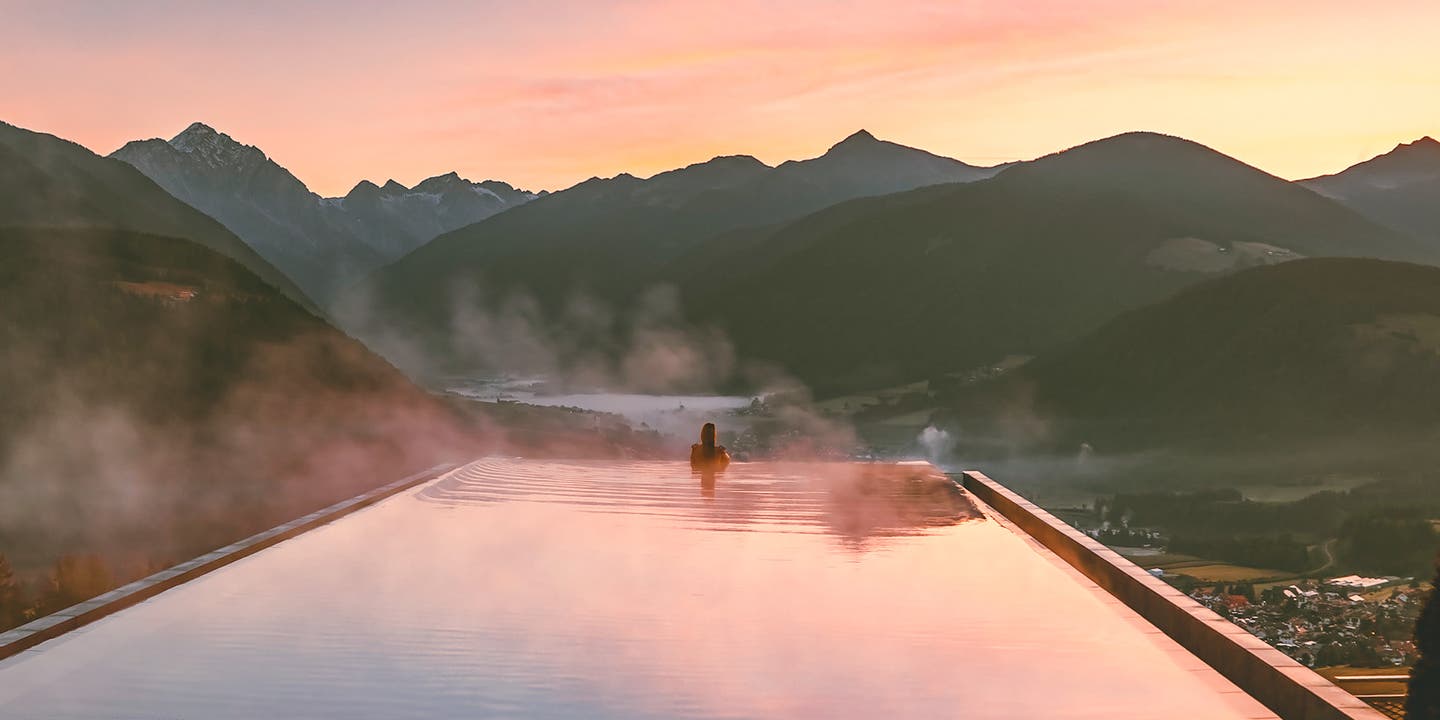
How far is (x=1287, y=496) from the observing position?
178 metres

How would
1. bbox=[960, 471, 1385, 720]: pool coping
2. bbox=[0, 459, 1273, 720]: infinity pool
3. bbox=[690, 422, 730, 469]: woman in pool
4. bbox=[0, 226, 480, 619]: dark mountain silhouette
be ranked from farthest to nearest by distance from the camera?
bbox=[0, 226, 480, 619]: dark mountain silhouette → bbox=[690, 422, 730, 469]: woman in pool → bbox=[0, 459, 1273, 720]: infinity pool → bbox=[960, 471, 1385, 720]: pool coping

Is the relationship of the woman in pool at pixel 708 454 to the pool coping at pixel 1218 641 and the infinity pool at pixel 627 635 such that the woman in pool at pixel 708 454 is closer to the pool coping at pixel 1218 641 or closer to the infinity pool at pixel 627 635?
the infinity pool at pixel 627 635

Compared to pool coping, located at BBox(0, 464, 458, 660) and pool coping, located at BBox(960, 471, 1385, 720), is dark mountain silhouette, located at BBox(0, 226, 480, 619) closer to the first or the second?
pool coping, located at BBox(0, 464, 458, 660)

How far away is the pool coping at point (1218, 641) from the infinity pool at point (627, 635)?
19cm

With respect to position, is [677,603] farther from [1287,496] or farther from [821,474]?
[1287,496]

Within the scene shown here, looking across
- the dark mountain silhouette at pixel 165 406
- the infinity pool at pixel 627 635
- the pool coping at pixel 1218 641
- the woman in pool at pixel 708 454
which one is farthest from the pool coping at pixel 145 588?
the dark mountain silhouette at pixel 165 406

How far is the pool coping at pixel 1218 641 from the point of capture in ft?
29.9

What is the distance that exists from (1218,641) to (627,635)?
468 cm

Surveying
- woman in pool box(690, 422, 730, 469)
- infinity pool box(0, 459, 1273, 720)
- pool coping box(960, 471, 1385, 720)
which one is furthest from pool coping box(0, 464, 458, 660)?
pool coping box(960, 471, 1385, 720)

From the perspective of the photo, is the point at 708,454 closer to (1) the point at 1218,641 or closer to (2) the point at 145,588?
(2) the point at 145,588

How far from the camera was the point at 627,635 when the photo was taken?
12.0 meters

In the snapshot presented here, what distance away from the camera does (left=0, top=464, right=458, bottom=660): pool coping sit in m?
11.5

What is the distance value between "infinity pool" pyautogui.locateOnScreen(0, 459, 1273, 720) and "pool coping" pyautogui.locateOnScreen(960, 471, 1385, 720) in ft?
0.61

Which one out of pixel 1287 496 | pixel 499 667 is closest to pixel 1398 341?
pixel 1287 496
